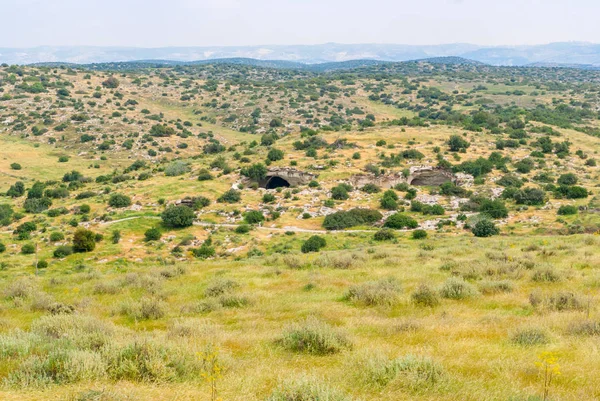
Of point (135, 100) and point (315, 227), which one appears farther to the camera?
point (135, 100)

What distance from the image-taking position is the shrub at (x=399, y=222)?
4047 centimetres

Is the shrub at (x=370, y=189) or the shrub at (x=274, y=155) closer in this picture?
the shrub at (x=370, y=189)

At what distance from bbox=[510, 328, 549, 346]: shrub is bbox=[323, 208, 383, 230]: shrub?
32.3 meters

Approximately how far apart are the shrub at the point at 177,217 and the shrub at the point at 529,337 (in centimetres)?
3605

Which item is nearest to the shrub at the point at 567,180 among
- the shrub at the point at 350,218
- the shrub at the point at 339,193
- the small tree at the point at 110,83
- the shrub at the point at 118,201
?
the shrub at the point at 350,218

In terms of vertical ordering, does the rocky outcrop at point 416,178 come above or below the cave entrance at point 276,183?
above

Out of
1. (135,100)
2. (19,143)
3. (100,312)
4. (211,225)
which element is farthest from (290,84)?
(100,312)

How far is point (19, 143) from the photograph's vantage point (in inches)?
3297

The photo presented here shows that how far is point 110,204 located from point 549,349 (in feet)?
155

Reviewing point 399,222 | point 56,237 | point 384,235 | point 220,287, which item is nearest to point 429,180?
point 399,222

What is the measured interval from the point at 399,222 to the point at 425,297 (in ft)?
93.9

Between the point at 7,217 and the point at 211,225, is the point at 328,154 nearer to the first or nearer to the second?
the point at 211,225

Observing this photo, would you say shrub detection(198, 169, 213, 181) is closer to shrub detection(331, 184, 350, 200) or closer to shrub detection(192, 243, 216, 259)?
shrub detection(331, 184, 350, 200)

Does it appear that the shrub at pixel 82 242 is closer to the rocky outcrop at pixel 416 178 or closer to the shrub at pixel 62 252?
the shrub at pixel 62 252
